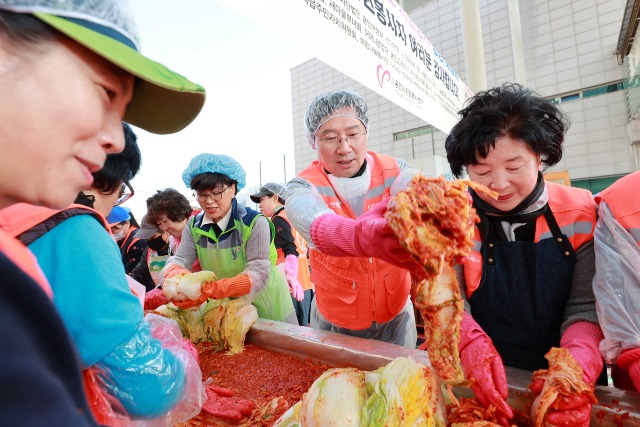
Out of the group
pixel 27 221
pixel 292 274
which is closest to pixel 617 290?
pixel 27 221

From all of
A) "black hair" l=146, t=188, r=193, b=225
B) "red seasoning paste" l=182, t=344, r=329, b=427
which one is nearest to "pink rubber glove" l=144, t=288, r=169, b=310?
"red seasoning paste" l=182, t=344, r=329, b=427

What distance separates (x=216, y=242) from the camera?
2.88 metres

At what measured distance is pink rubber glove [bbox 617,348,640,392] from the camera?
124cm

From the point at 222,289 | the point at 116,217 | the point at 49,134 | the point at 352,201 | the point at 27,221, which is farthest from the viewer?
the point at 116,217

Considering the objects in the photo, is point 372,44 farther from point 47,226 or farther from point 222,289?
point 47,226

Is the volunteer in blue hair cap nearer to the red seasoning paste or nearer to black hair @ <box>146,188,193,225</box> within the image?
the red seasoning paste

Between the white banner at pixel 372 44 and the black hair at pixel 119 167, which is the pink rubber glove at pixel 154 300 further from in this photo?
the white banner at pixel 372 44

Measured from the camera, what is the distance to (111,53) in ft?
1.66


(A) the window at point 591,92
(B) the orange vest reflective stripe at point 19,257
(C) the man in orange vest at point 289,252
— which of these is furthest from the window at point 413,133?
(B) the orange vest reflective stripe at point 19,257

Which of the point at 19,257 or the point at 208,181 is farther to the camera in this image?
the point at 208,181

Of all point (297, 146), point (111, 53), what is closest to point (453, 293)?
point (111, 53)

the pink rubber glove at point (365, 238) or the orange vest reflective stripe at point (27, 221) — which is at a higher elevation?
the orange vest reflective stripe at point (27, 221)

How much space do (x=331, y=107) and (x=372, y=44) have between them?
4.49ft

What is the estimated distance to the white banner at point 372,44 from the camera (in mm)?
2246
